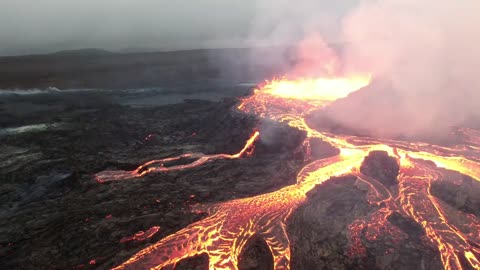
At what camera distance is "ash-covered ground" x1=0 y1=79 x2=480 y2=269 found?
899 cm

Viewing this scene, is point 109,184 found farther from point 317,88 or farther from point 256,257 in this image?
point 317,88

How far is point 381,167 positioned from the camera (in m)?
12.9

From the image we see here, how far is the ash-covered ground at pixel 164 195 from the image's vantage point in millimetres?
8992

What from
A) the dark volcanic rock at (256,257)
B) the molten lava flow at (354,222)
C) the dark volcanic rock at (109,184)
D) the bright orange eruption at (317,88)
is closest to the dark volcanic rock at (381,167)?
the molten lava flow at (354,222)

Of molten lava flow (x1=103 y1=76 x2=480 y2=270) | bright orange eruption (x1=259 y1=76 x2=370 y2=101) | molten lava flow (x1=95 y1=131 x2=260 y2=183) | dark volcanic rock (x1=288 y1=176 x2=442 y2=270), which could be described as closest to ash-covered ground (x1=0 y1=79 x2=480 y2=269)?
dark volcanic rock (x1=288 y1=176 x2=442 y2=270)

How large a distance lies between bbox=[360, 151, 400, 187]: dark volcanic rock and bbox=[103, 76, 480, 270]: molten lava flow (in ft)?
0.82

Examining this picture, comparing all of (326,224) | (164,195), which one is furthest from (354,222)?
(164,195)

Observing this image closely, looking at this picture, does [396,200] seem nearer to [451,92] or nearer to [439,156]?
[439,156]

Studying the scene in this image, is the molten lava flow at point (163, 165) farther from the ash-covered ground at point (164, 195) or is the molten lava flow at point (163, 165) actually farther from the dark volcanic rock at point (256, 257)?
the dark volcanic rock at point (256, 257)

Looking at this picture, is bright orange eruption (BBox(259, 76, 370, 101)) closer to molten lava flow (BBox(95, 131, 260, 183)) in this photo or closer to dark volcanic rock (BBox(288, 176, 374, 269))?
molten lava flow (BBox(95, 131, 260, 183))

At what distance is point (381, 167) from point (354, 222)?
12.2 feet

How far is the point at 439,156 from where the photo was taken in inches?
547

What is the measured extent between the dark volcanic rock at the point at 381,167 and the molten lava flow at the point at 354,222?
249 mm

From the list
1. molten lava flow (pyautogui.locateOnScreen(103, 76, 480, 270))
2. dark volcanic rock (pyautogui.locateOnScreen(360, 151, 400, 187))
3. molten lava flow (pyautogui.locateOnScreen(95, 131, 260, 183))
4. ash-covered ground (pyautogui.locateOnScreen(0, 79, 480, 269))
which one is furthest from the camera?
molten lava flow (pyautogui.locateOnScreen(95, 131, 260, 183))
